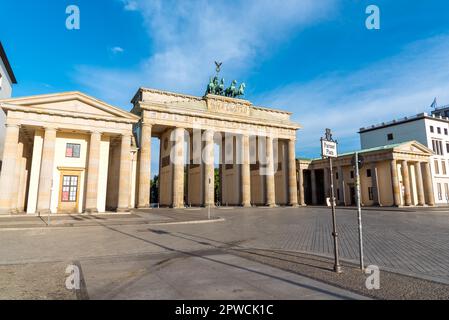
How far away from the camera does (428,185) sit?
52.2 meters

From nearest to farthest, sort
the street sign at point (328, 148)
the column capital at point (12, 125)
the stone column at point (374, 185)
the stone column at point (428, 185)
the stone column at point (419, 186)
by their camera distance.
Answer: the street sign at point (328, 148) < the column capital at point (12, 125) < the stone column at point (374, 185) < the stone column at point (419, 186) < the stone column at point (428, 185)

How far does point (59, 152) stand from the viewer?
27.5m

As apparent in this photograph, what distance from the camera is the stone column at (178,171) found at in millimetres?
39000

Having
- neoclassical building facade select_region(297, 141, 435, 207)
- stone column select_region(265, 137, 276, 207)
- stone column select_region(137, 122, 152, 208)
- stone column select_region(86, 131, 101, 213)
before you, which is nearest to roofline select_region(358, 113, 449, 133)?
neoclassical building facade select_region(297, 141, 435, 207)

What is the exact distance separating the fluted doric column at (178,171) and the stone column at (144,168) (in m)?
3.68

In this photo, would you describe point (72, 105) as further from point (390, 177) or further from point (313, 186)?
point (313, 186)

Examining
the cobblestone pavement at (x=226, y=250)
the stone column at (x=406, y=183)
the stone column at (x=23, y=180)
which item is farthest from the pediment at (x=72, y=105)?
the stone column at (x=406, y=183)

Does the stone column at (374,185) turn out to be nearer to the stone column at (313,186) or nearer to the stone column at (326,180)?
the stone column at (326,180)

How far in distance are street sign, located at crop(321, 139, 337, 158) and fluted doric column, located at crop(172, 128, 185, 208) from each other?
108 feet

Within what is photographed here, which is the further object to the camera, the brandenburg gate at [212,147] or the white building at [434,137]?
the white building at [434,137]

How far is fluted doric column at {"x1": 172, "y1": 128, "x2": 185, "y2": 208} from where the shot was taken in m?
39.0

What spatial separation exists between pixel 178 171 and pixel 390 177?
37.2 m

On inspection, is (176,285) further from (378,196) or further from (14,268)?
(378,196)
